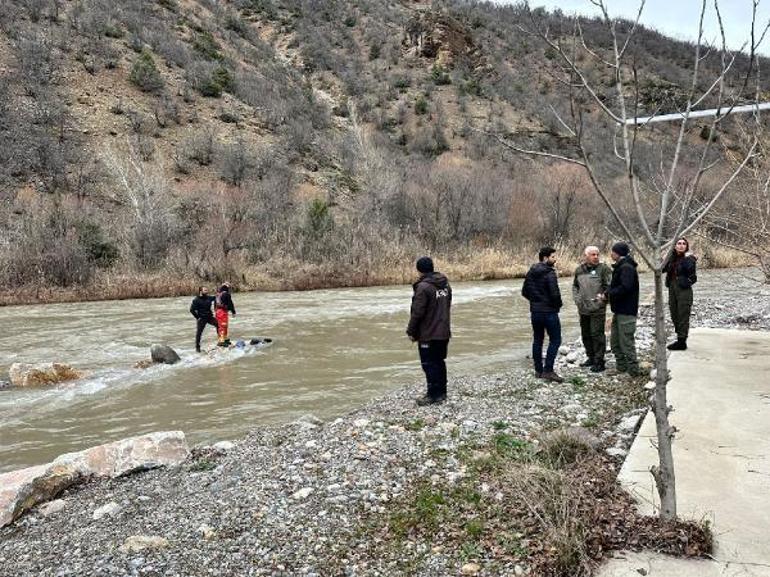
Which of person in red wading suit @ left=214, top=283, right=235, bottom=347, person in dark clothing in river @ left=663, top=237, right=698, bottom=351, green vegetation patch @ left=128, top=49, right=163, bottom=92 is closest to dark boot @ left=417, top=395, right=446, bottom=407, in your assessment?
person in dark clothing in river @ left=663, top=237, right=698, bottom=351

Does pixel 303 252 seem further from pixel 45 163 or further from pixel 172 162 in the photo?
pixel 45 163

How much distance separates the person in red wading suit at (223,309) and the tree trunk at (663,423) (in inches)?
Answer: 477

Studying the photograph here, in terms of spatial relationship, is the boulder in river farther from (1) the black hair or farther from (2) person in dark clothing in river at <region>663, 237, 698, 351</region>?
(2) person in dark clothing in river at <region>663, 237, 698, 351</region>

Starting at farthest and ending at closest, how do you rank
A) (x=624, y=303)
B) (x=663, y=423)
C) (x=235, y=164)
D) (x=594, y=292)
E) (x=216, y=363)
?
(x=235, y=164), (x=216, y=363), (x=594, y=292), (x=624, y=303), (x=663, y=423)

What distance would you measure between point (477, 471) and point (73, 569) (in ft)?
11.2

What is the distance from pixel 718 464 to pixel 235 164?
41455mm

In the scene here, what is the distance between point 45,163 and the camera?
38.5 meters

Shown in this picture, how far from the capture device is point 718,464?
5.36 metres

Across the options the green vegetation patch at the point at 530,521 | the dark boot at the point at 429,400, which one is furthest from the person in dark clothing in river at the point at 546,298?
the green vegetation patch at the point at 530,521

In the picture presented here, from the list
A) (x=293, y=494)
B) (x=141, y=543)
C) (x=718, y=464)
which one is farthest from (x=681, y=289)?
(x=141, y=543)

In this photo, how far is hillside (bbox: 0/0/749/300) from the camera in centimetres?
3097

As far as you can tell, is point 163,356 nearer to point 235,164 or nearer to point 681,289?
point 681,289

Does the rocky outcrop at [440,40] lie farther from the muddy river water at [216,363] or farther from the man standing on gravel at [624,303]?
the man standing on gravel at [624,303]

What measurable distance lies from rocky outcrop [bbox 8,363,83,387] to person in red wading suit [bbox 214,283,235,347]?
3502 millimetres
